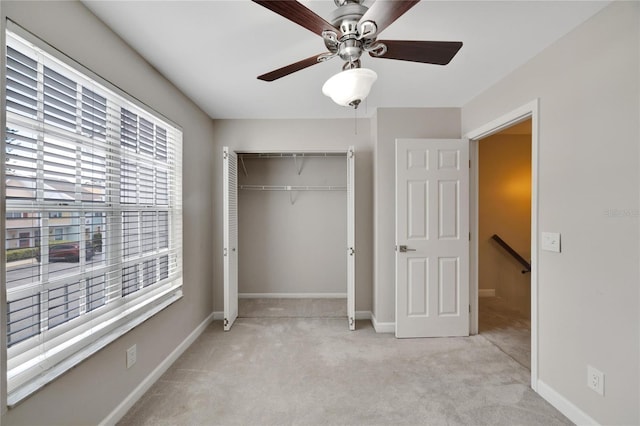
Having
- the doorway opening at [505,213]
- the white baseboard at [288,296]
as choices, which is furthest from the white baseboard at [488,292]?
the white baseboard at [288,296]

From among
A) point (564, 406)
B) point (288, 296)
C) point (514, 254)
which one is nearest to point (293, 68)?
point (564, 406)

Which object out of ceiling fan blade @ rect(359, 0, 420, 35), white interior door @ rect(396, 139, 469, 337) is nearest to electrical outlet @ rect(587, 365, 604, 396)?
white interior door @ rect(396, 139, 469, 337)

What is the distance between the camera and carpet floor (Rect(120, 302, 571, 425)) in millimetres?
1791

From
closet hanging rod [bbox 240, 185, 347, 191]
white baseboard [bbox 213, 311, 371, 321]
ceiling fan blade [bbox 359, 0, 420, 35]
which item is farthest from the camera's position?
closet hanging rod [bbox 240, 185, 347, 191]

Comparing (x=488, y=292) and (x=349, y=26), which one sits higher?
(x=349, y=26)

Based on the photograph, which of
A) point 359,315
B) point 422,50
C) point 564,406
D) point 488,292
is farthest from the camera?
point 488,292

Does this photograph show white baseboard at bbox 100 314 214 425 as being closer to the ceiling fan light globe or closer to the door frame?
the ceiling fan light globe

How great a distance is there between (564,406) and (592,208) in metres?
1.33

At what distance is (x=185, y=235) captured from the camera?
8.86 ft

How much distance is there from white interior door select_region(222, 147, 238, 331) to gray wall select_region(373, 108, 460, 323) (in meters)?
1.67

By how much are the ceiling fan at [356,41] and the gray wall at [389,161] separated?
64.1 inches

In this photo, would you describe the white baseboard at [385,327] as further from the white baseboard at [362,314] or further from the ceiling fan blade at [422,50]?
the ceiling fan blade at [422,50]

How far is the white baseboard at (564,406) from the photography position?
65.9 inches

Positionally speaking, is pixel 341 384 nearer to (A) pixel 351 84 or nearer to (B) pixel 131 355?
(B) pixel 131 355
